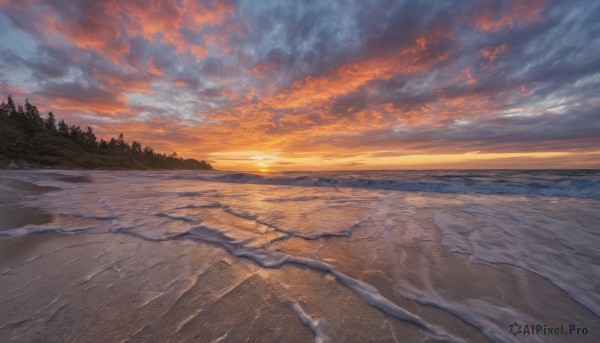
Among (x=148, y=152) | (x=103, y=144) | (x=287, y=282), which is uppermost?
(x=103, y=144)

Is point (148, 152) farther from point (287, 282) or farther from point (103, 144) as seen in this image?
point (287, 282)

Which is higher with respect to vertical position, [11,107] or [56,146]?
[11,107]

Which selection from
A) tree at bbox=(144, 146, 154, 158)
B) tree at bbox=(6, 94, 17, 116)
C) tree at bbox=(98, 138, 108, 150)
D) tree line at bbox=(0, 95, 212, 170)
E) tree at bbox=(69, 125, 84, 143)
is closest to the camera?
tree line at bbox=(0, 95, 212, 170)

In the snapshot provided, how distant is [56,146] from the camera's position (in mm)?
72875

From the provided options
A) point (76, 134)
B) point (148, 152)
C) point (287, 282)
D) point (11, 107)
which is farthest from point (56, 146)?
point (287, 282)

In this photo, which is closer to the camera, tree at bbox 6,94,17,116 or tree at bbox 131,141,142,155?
tree at bbox 6,94,17,116

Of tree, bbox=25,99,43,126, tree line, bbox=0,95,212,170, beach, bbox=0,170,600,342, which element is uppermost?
tree, bbox=25,99,43,126

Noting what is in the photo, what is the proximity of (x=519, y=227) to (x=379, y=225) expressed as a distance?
11.8 ft

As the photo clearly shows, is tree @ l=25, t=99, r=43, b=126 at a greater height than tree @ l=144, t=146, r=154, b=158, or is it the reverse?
tree @ l=25, t=99, r=43, b=126

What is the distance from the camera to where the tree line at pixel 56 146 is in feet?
194

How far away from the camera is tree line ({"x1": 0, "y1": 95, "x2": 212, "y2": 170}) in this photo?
5928 centimetres

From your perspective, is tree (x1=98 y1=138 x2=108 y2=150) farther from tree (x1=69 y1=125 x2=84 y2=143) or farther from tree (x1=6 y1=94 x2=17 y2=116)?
tree (x1=6 y1=94 x2=17 y2=116)

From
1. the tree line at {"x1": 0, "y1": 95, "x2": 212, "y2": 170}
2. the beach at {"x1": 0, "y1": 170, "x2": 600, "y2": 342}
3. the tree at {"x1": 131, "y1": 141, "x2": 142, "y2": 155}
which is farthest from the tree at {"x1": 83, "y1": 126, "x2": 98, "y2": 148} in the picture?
the beach at {"x1": 0, "y1": 170, "x2": 600, "y2": 342}

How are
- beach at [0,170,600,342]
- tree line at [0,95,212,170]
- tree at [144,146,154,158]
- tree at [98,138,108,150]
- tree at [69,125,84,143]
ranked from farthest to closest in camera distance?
1. tree at [144,146,154,158]
2. tree at [98,138,108,150]
3. tree at [69,125,84,143]
4. tree line at [0,95,212,170]
5. beach at [0,170,600,342]
